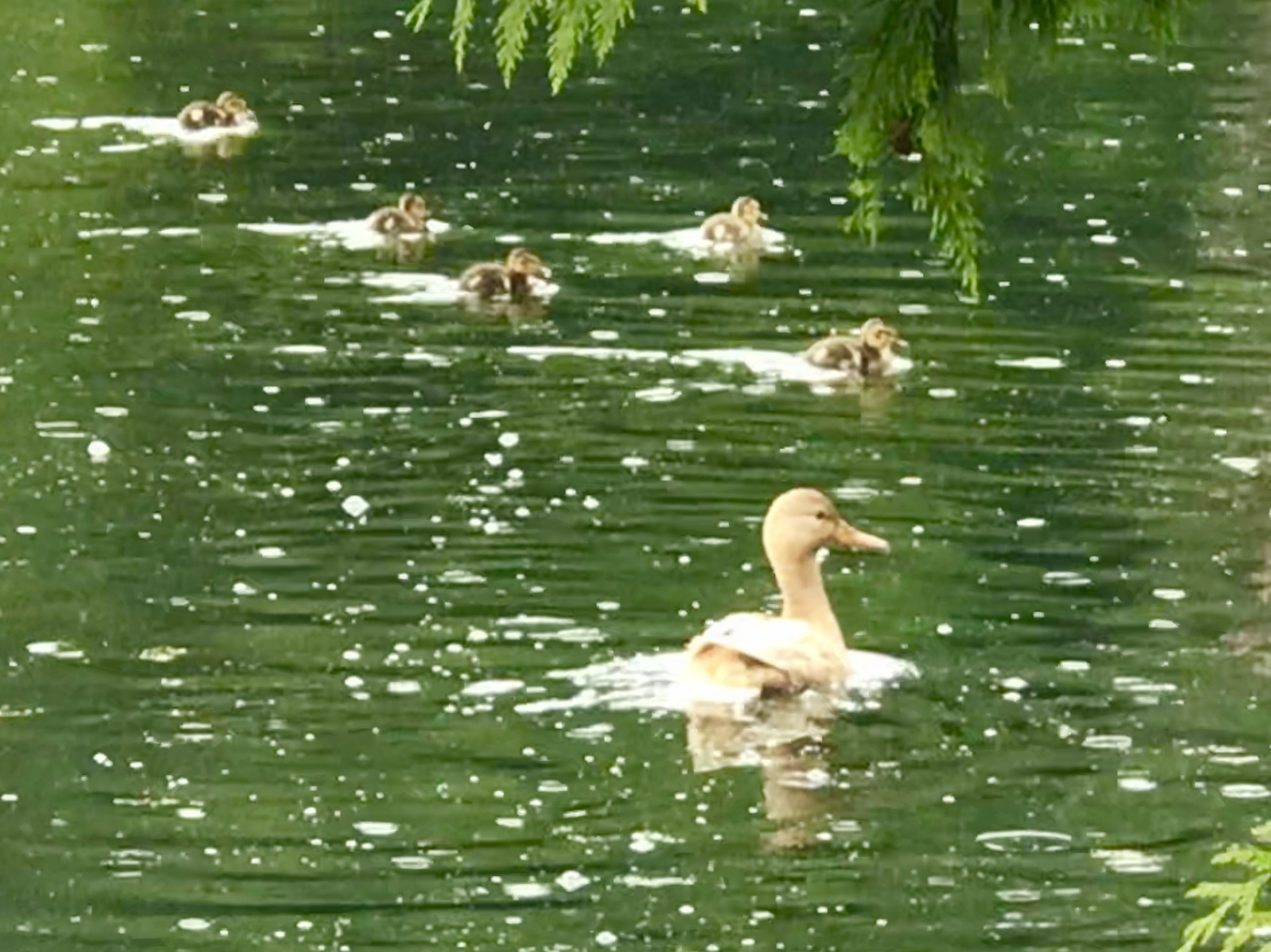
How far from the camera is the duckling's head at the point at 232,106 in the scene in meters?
27.8

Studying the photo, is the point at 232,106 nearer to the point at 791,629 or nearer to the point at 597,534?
the point at 597,534

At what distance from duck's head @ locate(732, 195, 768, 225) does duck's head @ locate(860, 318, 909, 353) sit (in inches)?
126

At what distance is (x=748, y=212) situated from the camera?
2339 cm

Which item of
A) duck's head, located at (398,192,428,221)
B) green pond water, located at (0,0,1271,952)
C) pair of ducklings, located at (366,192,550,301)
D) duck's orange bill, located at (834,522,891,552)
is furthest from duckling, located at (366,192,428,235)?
duck's orange bill, located at (834,522,891,552)

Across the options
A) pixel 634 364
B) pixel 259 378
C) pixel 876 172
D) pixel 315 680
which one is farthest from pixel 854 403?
pixel 876 172

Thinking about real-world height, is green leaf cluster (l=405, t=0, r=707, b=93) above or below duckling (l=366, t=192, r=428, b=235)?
above

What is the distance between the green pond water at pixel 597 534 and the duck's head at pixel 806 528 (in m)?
0.39

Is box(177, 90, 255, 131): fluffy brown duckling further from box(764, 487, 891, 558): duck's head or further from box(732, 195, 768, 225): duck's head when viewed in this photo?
box(764, 487, 891, 558): duck's head

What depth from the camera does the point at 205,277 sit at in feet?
74.3

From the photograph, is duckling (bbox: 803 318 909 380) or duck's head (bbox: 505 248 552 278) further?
duck's head (bbox: 505 248 552 278)

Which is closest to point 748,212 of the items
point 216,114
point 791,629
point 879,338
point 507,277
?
point 507,277

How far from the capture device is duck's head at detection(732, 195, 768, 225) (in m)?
23.3

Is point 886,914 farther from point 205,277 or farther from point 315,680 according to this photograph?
point 205,277

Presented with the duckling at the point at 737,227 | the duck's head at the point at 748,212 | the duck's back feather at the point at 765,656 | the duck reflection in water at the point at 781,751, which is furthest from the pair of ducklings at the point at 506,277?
the duck reflection in water at the point at 781,751
